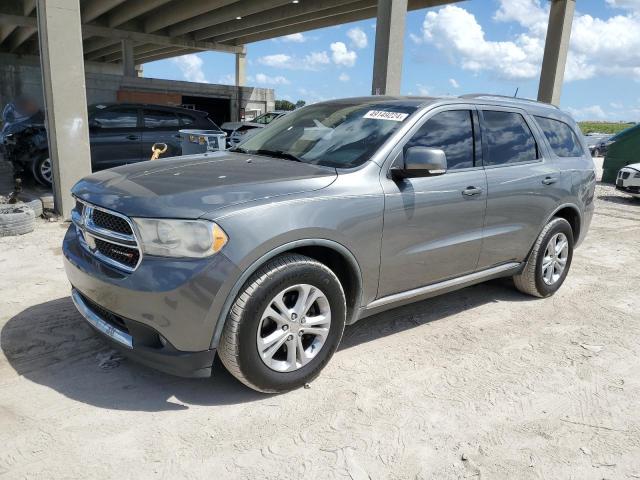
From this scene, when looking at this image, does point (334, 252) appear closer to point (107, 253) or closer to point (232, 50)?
point (107, 253)

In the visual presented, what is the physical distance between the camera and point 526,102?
4660 millimetres

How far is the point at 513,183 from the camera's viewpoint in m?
4.14

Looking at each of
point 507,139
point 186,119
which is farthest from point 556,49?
point 507,139

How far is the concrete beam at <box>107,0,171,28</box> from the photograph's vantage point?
20.7m

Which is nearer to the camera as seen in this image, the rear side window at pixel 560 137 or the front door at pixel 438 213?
the front door at pixel 438 213

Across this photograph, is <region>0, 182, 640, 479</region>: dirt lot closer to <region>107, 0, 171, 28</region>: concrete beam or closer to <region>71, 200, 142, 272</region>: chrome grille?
<region>71, 200, 142, 272</region>: chrome grille

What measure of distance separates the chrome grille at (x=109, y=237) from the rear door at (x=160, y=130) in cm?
694

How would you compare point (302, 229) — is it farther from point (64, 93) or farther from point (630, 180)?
point (630, 180)

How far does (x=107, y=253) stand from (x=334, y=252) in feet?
4.27

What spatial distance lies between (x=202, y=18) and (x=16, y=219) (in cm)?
1970

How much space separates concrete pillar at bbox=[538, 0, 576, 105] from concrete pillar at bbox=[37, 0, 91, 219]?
1406 cm

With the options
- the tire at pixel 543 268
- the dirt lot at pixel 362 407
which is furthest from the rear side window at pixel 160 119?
the tire at pixel 543 268

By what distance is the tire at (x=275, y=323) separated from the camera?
8.87ft

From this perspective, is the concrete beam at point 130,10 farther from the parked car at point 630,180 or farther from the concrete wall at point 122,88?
the parked car at point 630,180
